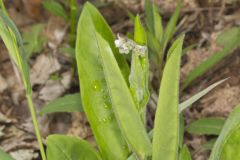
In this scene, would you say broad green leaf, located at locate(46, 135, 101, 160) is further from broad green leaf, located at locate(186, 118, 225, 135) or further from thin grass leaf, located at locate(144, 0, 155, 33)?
thin grass leaf, located at locate(144, 0, 155, 33)

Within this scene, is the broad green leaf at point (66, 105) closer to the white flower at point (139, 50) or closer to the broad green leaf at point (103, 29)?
the broad green leaf at point (103, 29)

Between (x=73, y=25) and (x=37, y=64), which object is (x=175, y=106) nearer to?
(x=73, y=25)

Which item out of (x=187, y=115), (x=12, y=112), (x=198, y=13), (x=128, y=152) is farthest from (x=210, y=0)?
(x=128, y=152)

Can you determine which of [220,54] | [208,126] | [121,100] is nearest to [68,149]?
[121,100]

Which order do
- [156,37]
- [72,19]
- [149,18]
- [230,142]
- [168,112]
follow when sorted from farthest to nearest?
1. [72,19]
2. [149,18]
3. [156,37]
4. [230,142]
5. [168,112]

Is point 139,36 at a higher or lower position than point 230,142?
higher

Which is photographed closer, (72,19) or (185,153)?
(185,153)

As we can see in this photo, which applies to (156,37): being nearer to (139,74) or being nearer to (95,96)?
(95,96)

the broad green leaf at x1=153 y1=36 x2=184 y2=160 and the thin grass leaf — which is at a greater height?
the broad green leaf at x1=153 y1=36 x2=184 y2=160

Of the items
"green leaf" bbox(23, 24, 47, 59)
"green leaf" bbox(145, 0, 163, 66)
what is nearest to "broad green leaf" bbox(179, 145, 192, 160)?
"green leaf" bbox(145, 0, 163, 66)
